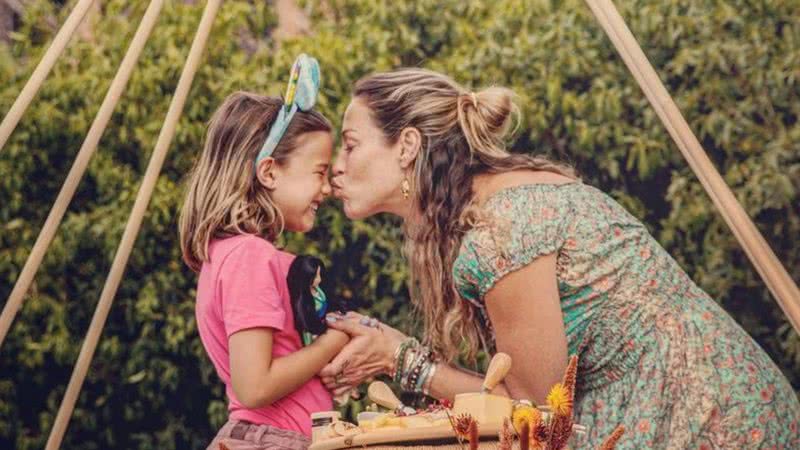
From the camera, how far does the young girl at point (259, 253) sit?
282 cm

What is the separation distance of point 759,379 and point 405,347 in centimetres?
66

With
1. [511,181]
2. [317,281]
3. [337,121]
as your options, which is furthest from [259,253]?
[337,121]

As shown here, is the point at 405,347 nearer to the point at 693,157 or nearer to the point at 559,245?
the point at 559,245

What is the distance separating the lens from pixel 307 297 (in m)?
→ 2.88

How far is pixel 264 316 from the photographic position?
282 cm

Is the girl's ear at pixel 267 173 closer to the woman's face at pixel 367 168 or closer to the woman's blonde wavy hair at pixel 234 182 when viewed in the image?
the woman's blonde wavy hair at pixel 234 182

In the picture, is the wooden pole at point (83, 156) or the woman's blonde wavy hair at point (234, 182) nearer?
the woman's blonde wavy hair at point (234, 182)

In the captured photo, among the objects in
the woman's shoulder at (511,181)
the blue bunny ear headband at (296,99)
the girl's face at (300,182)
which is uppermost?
the blue bunny ear headband at (296,99)

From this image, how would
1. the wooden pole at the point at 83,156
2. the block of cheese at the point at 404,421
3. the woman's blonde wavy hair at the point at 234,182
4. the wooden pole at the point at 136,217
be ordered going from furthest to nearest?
the wooden pole at the point at 136,217 → the wooden pole at the point at 83,156 → the woman's blonde wavy hair at the point at 234,182 → the block of cheese at the point at 404,421

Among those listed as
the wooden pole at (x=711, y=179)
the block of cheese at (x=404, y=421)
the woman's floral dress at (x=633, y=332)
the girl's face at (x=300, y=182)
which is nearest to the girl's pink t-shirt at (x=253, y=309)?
the girl's face at (x=300, y=182)

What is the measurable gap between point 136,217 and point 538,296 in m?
1.42

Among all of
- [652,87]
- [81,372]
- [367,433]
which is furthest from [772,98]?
[367,433]

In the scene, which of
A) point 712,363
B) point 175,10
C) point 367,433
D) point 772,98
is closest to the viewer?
point 367,433

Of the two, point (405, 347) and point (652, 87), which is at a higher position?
point (652, 87)
